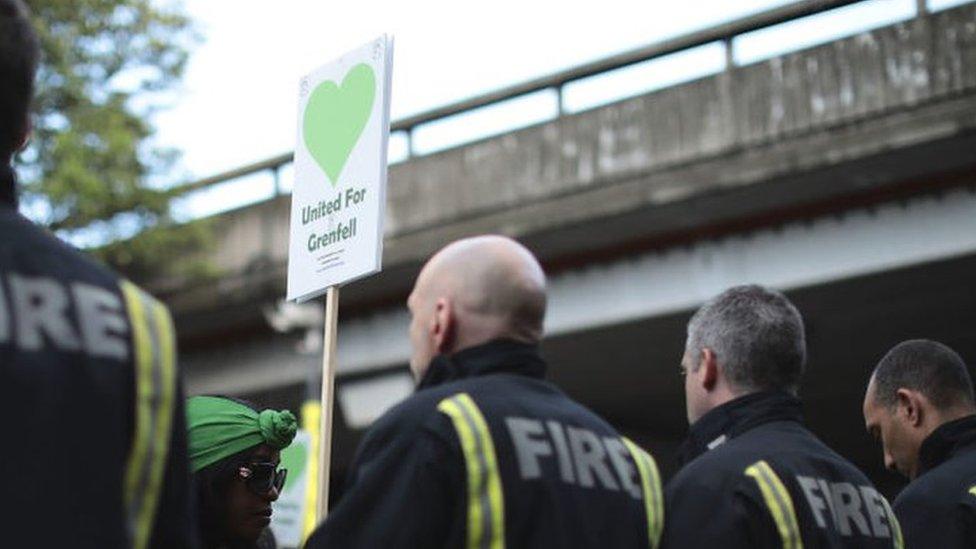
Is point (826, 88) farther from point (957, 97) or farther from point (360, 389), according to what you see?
point (360, 389)

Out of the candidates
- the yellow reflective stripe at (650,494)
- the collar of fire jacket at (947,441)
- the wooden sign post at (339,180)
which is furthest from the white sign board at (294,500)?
the yellow reflective stripe at (650,494)

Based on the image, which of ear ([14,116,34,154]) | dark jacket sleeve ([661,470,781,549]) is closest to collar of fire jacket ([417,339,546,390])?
dark jacket sleeve ([661,470,781,549])

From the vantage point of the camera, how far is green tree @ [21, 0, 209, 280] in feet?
69.0

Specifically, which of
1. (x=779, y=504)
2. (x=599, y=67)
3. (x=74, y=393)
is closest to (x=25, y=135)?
(x=74, y=393)

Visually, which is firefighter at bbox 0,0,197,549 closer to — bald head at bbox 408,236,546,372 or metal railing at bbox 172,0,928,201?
bald head at bbox 408,236,546,372

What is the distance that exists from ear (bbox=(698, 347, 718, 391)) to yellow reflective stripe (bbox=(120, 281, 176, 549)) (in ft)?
8.00

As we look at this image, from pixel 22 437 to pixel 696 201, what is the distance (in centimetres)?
1498

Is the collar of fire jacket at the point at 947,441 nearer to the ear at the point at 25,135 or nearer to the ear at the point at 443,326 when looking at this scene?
the ear at the point at 443,326

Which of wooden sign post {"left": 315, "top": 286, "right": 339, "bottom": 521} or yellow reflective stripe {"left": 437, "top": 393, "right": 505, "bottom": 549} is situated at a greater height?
wooden sign post {"left": 315, "top": 286, "right": 339, "bottom": 521}

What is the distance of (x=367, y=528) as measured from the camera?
3660 mm

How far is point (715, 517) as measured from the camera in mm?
4660

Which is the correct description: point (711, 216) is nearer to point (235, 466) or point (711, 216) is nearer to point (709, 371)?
point (709, 371)

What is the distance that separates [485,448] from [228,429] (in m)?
1.68

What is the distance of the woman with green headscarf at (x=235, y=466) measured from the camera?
5.11 meters
